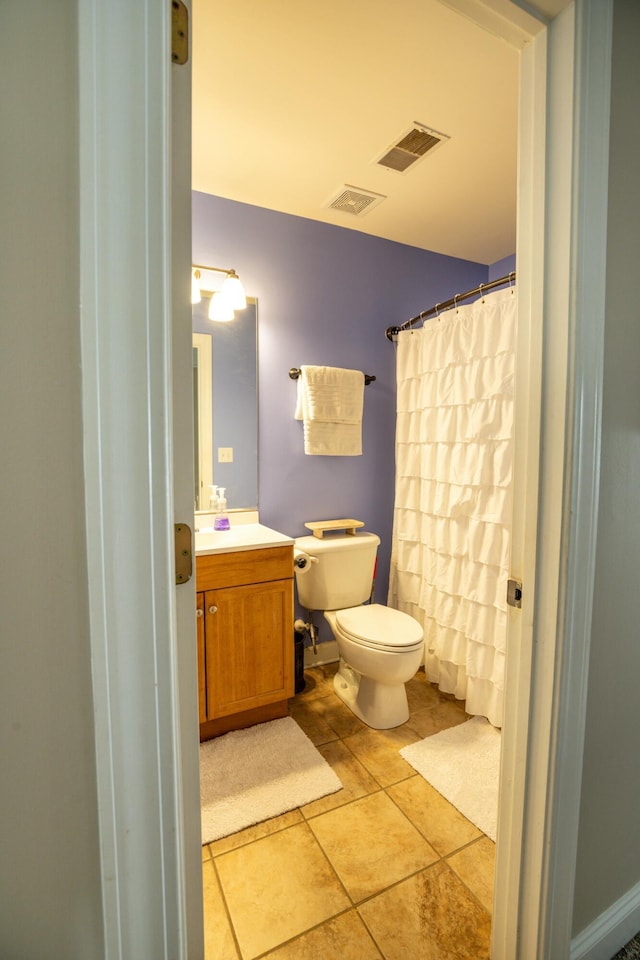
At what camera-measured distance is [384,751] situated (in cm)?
180

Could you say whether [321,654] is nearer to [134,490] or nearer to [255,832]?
[255,832]

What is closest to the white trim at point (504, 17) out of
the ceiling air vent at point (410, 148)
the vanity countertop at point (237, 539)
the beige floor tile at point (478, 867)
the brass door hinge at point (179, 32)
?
the brass door hinge at point (179, 32)

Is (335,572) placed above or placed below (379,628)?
above

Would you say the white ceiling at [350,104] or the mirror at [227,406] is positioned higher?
the white ceiling at [350,104]

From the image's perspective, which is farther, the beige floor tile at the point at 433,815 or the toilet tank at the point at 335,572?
the toilet tank at the point at 335,572

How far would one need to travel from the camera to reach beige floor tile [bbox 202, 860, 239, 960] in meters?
1.08

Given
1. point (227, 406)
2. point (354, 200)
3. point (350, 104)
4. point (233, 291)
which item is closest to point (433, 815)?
point (227, 406)

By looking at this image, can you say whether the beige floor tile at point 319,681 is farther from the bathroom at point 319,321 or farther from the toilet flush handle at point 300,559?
the toilet flush handle at point 300,559

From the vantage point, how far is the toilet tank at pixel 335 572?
85.1 inches

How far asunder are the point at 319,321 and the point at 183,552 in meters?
2.04

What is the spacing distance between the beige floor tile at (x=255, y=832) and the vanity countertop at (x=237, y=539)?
3.08 feet

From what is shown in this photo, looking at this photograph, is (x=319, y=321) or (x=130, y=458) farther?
(x=319, y=321)

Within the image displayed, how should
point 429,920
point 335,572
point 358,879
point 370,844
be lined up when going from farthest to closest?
point 335,572, point 370,844, point 358,879, point 429,920

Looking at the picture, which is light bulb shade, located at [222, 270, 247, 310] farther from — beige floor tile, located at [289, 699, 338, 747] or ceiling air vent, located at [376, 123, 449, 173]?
beige floor tile, located at [289, 699, 338, 747]
